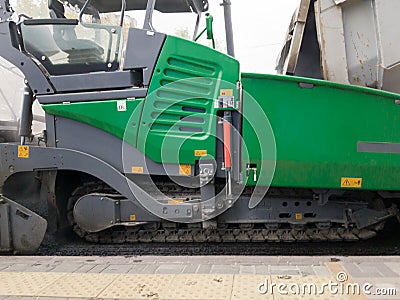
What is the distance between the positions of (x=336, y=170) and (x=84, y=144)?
2.42 m

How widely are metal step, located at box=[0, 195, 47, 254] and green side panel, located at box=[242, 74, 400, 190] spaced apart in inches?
82.2

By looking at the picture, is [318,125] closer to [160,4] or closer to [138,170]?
[138,170]

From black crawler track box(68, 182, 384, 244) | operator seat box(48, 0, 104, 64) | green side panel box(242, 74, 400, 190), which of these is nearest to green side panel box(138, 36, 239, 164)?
green side panel box(242, 74, 400, 190)

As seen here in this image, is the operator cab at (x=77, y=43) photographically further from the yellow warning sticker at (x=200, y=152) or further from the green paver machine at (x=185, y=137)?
the yellow warning sticker at (x=200, y=152)

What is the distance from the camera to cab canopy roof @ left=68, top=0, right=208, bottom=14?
393cm

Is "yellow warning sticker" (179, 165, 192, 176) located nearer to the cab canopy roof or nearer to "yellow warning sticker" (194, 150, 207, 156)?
"yellow warning sticker" (194, 150, 207, 156)

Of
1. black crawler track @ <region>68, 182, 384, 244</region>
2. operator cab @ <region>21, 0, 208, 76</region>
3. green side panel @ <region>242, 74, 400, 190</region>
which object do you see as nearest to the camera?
green side panel @ <region>242, 74, 400, 190</region>

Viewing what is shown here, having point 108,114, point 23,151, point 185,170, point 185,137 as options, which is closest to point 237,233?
point 185,170

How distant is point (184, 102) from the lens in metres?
3.46

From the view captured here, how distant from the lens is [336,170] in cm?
341

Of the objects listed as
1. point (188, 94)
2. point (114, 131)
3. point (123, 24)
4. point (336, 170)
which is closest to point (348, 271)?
point (336, 170)

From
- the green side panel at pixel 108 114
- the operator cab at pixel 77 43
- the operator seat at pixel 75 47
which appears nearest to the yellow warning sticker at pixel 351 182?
the green side panel at pixel 108 114

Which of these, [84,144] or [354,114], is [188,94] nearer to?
[84,144]

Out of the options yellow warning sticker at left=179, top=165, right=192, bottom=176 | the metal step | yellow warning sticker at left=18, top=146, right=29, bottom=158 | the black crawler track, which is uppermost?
yellow warning sticker at left=18, top=146, right=29, bottom=158
